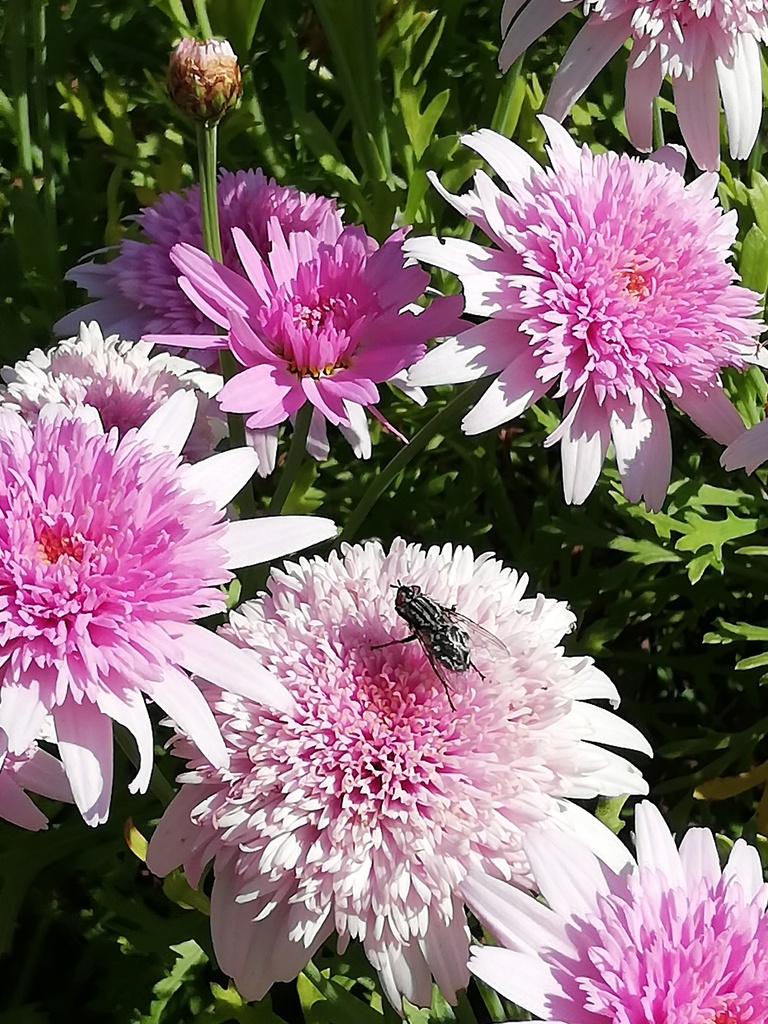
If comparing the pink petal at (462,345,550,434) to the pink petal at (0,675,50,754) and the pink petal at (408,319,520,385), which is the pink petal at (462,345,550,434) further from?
the pink petal at (0,675,50,754)

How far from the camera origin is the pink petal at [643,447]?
102cm

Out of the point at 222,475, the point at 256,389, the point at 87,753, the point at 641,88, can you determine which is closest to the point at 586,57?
the point at 641,88

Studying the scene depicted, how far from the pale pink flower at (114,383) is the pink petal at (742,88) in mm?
617

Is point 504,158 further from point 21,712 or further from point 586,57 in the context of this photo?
point 21,712

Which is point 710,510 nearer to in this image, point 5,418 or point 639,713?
point 639,713

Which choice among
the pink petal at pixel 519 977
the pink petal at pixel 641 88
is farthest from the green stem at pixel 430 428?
the pink petal at pixel 519 977

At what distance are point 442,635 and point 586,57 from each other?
71 centimetres

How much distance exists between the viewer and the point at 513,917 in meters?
0.76

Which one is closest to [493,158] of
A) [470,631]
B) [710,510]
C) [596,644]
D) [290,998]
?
[470,631]

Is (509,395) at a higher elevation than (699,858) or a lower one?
higher

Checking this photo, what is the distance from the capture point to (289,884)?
813 millimetres

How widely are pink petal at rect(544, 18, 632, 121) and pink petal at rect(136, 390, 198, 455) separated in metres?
0.57

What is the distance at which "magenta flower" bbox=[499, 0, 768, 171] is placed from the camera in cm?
109

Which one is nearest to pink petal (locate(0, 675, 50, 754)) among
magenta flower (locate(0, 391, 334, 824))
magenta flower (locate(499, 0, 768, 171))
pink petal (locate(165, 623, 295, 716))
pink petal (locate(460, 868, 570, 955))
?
magenta flower (locate(0, 391, 334, 824))
